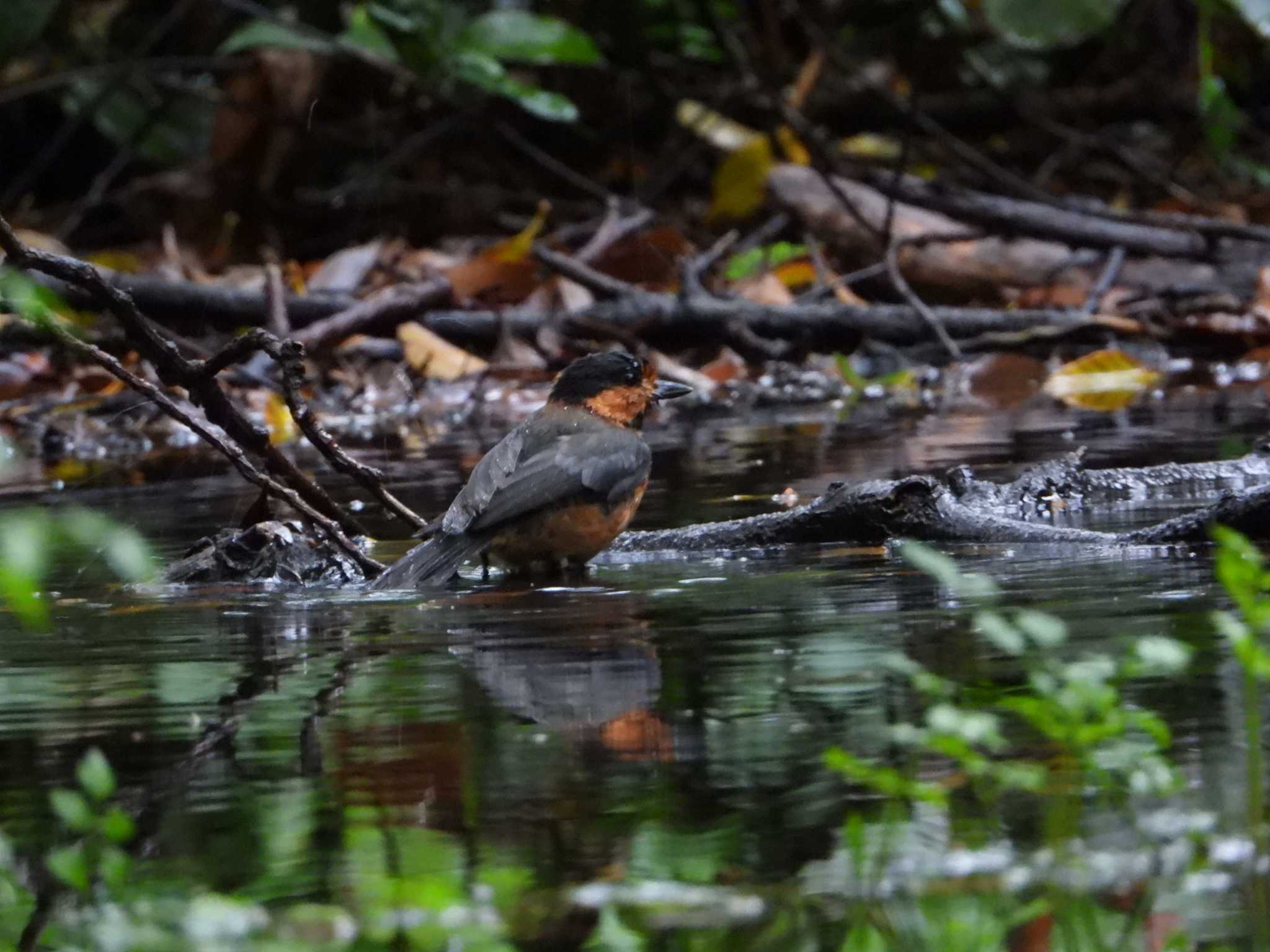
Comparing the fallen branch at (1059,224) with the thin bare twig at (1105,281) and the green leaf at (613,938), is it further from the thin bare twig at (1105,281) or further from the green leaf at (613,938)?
the green leaf at (613,938)

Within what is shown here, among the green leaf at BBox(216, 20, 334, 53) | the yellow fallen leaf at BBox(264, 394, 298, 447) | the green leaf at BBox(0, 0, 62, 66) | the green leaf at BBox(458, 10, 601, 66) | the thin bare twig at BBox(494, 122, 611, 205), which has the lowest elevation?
the yellow fallen leaf at BBox(264, 394, 298, 447)

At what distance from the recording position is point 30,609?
175 cm

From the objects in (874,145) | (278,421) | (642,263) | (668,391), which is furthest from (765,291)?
(668,391)

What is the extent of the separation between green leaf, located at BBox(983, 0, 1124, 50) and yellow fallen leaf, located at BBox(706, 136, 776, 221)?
1.72 meters

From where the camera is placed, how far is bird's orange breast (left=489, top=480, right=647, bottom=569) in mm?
4672

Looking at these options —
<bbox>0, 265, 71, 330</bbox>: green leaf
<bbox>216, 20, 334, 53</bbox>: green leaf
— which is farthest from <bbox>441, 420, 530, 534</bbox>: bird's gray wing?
<bbox>216, 20, 334, 53</bbox>: green leaf

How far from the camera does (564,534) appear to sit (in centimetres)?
470

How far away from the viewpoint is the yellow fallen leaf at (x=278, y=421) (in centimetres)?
830

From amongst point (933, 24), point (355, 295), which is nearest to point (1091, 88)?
point (933, 24)

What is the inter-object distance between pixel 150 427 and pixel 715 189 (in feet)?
13.4

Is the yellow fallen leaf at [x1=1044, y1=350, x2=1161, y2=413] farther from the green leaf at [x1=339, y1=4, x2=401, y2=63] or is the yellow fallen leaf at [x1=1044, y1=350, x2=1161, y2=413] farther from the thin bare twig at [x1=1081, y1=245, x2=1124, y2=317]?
the green leaf at [x1=339, y1=4, x2=401, y2=63]

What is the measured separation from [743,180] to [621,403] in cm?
651

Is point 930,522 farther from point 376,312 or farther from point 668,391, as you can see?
point 376,312

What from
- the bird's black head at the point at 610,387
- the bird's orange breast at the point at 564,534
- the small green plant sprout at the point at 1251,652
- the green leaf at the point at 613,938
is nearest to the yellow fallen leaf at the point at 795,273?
the bird's black head at the point at 610,387
